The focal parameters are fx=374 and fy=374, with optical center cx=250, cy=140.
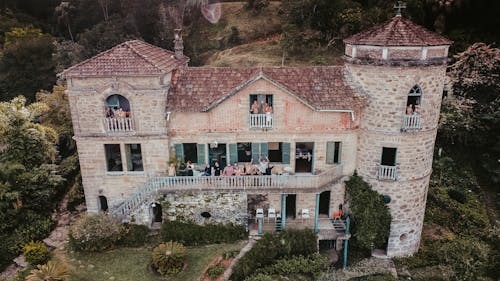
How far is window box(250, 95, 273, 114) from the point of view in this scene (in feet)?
77.1

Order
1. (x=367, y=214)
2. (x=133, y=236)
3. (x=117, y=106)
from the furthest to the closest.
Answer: (x=133, y=236) < (x=367, y=214) < (x=117, y=106)

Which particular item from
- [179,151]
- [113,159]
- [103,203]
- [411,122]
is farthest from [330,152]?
[103,203]

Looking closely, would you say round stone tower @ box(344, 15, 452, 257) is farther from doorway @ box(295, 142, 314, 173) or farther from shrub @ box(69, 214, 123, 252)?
shrub @ box(69, 214, 123, 252)

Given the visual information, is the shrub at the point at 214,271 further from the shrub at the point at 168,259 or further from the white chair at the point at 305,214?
the white chair at the point at 305,214

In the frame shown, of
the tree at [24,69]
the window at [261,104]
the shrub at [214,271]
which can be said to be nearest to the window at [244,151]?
the window at [261,104]

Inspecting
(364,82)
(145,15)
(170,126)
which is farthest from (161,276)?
(145,15)

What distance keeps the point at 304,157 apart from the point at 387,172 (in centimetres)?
540

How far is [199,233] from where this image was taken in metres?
24.1

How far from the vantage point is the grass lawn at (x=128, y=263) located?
21.2m

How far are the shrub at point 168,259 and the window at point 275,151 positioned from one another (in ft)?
28.0

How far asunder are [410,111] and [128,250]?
64.1 feet

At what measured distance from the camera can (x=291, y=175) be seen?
23.9 m

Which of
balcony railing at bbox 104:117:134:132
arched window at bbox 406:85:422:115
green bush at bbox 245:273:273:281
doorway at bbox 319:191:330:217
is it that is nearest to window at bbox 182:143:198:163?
balcony railing at bbox 104:117:134:132

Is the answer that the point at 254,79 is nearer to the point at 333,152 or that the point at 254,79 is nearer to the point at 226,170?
the point at 226,170
